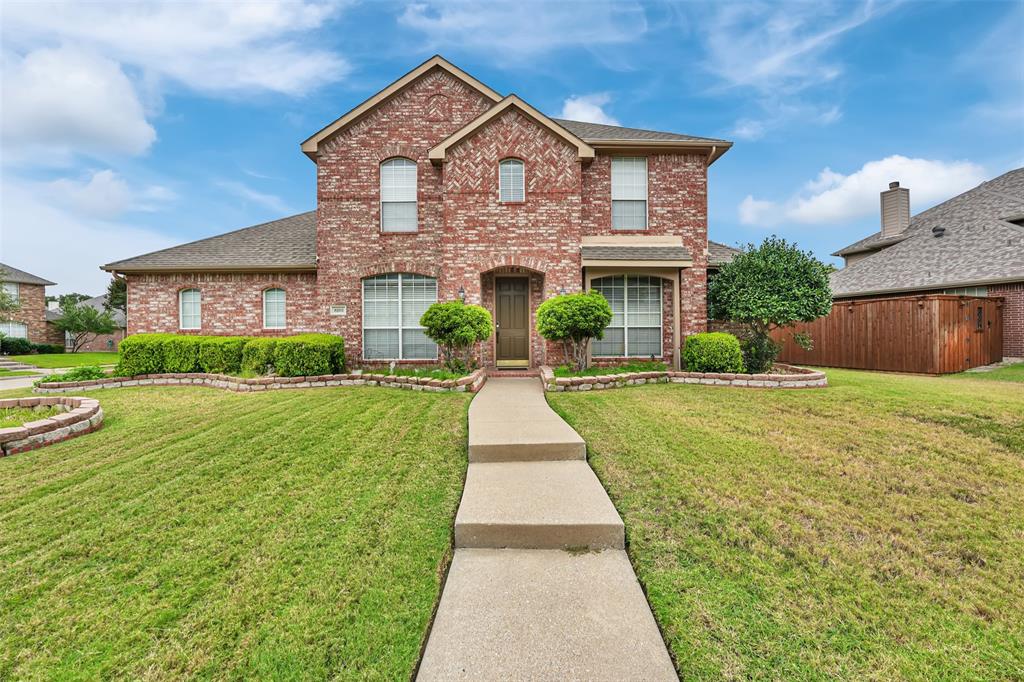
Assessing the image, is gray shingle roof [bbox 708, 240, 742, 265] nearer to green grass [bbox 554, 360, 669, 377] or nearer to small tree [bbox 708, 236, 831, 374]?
small tree [bbox 708, 236, 831, 374]

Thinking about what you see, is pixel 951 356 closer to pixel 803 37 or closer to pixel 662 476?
pixel 803 37

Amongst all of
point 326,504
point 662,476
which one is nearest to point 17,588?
point 326,504

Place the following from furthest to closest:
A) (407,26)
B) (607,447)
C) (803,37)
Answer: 1. (407,26)
2. (803,37)
3. (607,447)

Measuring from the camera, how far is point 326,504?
3891mm

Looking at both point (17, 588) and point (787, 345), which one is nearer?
point (17, 588)

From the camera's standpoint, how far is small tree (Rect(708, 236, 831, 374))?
1034 cm

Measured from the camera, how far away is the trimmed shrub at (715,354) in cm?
994

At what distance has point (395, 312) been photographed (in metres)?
12.1

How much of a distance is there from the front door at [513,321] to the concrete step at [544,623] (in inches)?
342

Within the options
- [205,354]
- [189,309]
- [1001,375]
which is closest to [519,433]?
[205,354]

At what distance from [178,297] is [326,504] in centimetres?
1308

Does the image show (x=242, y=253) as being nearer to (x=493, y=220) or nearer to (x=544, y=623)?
(x=493, y=220)

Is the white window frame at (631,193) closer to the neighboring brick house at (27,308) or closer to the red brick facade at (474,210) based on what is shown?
the red brick facade at (474,210)

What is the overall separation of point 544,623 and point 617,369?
327 inches
